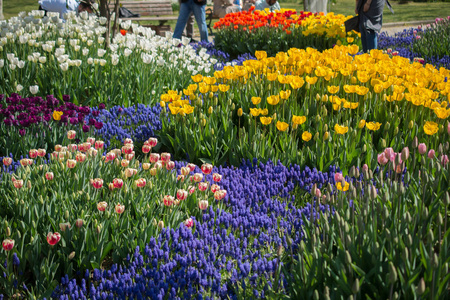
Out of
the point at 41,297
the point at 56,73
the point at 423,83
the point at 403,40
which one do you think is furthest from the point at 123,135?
the point at 403,40

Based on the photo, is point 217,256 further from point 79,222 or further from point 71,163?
point 71,163

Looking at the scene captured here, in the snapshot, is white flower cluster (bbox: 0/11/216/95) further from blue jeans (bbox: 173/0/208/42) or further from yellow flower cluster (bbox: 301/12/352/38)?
blue jeans (bbox: 173/0/208/42)

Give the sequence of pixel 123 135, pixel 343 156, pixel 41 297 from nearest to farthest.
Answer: pixel 41 297 → pixel 343 156 → pixel 123 135

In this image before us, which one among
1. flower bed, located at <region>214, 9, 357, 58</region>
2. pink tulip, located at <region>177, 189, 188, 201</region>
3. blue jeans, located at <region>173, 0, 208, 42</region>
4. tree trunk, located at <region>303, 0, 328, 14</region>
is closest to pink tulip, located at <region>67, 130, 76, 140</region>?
pink tulip, located at <region>177, 189, 188, 201</region>

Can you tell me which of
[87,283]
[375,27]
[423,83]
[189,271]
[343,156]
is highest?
[375,27]

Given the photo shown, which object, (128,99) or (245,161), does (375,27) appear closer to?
(128,99)

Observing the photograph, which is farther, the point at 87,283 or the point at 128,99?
the point at 128,99

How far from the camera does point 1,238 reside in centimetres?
246

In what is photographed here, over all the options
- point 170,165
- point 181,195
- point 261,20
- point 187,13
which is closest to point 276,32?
point 261,20

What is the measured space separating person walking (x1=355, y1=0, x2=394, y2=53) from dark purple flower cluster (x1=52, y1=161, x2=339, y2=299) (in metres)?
4.62

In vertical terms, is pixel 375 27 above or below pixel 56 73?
above

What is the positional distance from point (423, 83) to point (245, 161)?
1569mm

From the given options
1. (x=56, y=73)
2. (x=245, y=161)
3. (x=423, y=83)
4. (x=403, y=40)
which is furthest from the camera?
(x=403, y=40)

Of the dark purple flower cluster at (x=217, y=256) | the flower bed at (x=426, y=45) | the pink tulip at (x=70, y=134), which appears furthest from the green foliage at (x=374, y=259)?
the flower bed at (x=426, y=45)
